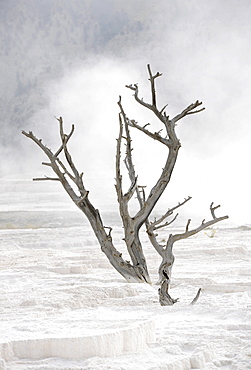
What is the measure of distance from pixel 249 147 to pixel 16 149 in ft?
39.9

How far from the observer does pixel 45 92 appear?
4091 centimetres

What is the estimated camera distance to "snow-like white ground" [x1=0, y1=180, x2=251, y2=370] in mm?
1857

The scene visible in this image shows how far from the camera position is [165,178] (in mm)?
3812

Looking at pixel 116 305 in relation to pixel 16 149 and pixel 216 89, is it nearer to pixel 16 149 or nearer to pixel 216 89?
pixel 16 149

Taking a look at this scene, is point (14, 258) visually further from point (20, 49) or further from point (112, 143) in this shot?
point (20, 49)

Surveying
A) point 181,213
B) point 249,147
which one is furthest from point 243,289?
point 249,147

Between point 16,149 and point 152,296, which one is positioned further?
point 16,149

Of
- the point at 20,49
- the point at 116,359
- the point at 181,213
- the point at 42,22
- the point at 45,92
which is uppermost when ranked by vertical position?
the point at 42,22

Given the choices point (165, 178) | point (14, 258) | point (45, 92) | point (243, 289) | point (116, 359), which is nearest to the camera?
point (116, 359)

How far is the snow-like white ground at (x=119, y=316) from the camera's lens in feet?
6.09

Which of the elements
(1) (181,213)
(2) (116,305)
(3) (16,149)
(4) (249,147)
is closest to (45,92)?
(3) (16,149)

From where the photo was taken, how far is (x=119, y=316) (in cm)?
246

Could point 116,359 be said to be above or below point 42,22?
below

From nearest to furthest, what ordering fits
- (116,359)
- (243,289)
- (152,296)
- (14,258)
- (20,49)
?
(116,359) → (152,296) → (243,289) → (14,258) → (20,49)
